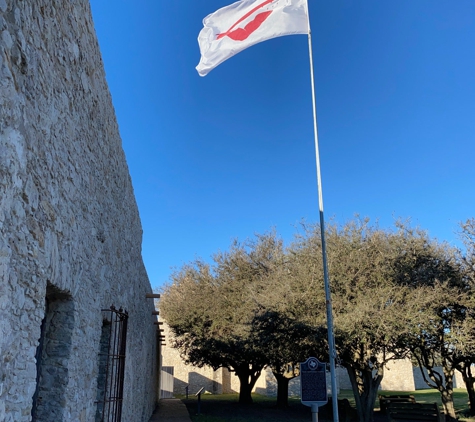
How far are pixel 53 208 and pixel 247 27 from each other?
6.73 metres

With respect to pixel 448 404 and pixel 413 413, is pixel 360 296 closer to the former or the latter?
pixel 413 413

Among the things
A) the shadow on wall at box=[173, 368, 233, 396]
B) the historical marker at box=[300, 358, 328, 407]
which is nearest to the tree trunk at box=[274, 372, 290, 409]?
the shadow on wall at box=[173, 368, 233, 396]

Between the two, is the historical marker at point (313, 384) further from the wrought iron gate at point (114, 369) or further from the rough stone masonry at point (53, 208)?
the rough stone masonry at point (53, 208)

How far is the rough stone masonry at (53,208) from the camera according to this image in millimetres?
2734

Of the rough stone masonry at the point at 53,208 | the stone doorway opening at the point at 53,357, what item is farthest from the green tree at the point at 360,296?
the stone doorway opening at the point at 53,357

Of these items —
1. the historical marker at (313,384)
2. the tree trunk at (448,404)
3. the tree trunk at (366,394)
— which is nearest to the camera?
the historical marker at (313,384)

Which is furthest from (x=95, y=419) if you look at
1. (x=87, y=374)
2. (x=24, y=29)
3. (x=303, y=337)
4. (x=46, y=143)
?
(x=303, y=337)

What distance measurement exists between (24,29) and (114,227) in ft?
12.2

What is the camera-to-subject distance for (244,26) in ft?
29.0

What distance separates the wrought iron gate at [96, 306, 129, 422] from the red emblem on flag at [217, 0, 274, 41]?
19.2 feet

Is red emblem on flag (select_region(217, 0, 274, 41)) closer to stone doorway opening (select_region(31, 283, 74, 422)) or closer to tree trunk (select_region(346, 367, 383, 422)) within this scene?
stone doorway opening (select_region(31, 283, 74, 422))

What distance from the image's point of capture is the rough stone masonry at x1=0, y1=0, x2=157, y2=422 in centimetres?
273

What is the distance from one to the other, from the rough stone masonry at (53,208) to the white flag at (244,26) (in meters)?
3.51

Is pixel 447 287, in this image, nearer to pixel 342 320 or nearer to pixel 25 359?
pixel 342 320
